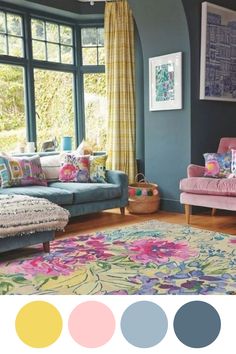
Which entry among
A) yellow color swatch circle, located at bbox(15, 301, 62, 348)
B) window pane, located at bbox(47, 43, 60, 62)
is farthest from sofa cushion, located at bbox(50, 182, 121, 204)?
yellow color swatch circle, located at bbox(15, 301, 62, 348)

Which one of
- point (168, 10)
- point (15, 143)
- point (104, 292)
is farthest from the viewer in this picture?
point (15, 143)

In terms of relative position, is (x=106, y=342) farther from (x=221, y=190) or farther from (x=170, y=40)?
(x=170, y=40)

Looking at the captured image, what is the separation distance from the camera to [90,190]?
4.36m

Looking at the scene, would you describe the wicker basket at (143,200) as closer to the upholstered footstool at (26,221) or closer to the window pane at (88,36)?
the upholstered footstool at (26,221)

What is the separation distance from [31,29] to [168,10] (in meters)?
1.99

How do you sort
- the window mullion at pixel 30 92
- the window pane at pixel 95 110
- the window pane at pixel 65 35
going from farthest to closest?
the window pane at pixel 95 110 < the window pane at pixel 65 35 < the window mullion at pixel 30 92

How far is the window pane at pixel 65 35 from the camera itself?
5.95 m

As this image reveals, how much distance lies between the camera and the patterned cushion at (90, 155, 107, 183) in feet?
15.7

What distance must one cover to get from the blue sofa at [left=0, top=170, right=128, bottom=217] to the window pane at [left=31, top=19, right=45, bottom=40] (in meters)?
2.28

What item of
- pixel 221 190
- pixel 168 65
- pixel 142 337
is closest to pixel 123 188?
pixel 221 190

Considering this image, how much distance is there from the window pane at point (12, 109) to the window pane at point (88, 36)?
1.15 m

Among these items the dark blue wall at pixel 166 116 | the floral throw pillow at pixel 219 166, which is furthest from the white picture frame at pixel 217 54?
the floral throw pillow at pixel 219 166

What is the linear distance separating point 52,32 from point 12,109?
1310mm

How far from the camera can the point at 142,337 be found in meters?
0.88
